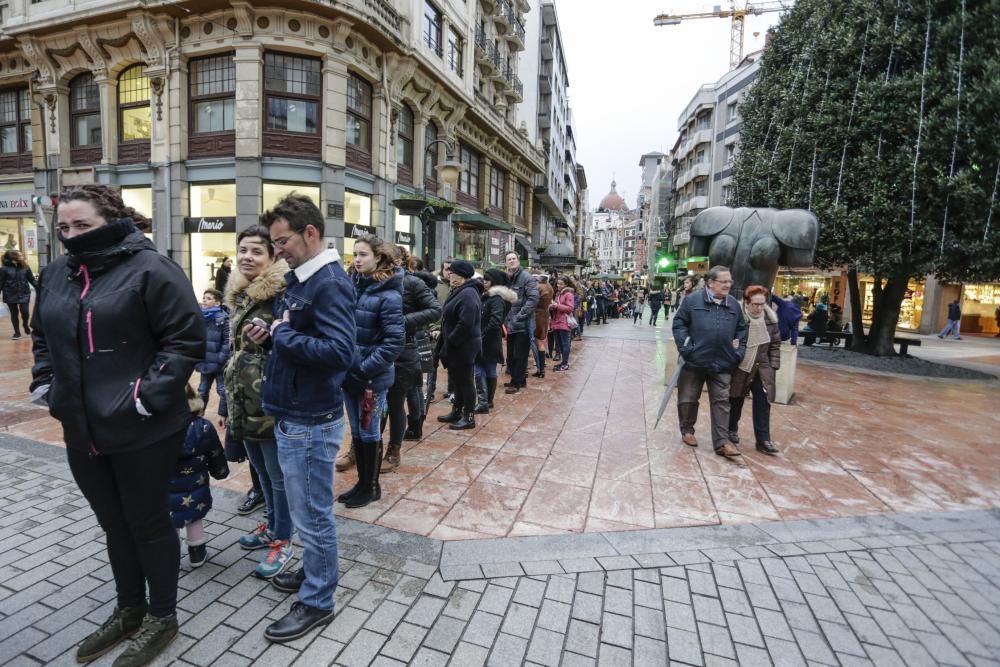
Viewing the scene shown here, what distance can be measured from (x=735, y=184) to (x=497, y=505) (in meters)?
14.4

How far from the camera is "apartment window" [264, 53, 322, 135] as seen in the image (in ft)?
52.3

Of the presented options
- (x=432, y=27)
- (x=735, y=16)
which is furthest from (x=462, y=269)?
(x=735, y=16)

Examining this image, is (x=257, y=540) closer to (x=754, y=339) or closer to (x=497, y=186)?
(x=754, y=339)

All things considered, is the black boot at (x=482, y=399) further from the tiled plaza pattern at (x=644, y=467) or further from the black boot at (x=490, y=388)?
the tiled plaza pattern at (x=644, y=467)

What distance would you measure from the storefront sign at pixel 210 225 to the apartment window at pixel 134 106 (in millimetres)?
3667

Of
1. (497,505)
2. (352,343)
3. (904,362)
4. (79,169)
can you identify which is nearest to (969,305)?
(904,362)

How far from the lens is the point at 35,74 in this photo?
1902cm

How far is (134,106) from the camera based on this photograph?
57.9ft

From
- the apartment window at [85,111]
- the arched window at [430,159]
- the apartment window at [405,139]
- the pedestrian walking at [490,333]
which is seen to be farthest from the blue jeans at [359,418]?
the apartment window at [85,111]

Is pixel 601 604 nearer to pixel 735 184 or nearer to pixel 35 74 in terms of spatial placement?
pixel 735 184

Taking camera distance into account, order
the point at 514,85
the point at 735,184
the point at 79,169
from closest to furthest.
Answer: the point at 735,184 < the point at 79,169 < the point at 514,85

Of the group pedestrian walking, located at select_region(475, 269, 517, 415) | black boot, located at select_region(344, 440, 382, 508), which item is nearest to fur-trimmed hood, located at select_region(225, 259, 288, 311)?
black boot, located at select_region(344, 440, 382, 508)

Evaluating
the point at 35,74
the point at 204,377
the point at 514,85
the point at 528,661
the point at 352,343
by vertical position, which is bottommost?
the point at 528,661

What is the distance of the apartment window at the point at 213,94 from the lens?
16.1m
